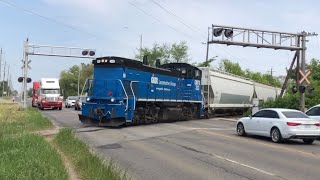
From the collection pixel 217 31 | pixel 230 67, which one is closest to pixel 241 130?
pixel 217 31

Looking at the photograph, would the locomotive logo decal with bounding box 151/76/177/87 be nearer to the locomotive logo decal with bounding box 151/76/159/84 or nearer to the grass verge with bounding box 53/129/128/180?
the locomotive logo decal with bounding box 151/76/159/84

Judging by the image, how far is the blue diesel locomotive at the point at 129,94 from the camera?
25422 millimetres

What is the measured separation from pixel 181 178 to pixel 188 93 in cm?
2289

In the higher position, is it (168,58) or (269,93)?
(168,58)

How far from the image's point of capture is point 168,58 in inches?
3275

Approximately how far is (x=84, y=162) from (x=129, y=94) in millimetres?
14809

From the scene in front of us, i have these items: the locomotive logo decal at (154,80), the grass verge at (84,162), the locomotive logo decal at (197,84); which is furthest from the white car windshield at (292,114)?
the locomotive logo decal at (197,84)

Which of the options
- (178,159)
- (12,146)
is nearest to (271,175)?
(178,159)

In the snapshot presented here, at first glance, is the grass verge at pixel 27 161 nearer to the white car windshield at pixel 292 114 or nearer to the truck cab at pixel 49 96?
the white car windshield at pixel 292 114

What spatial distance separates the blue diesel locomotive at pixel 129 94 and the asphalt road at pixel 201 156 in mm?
3398

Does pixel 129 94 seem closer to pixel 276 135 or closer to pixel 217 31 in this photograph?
pixel 276 135

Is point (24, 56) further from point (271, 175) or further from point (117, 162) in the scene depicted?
point (271, 175)

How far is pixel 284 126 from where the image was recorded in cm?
1998

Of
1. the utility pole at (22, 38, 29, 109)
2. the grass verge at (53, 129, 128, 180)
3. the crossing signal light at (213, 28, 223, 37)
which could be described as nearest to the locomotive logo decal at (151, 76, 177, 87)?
the crossing signal light at (213, 28, 223, 37)
